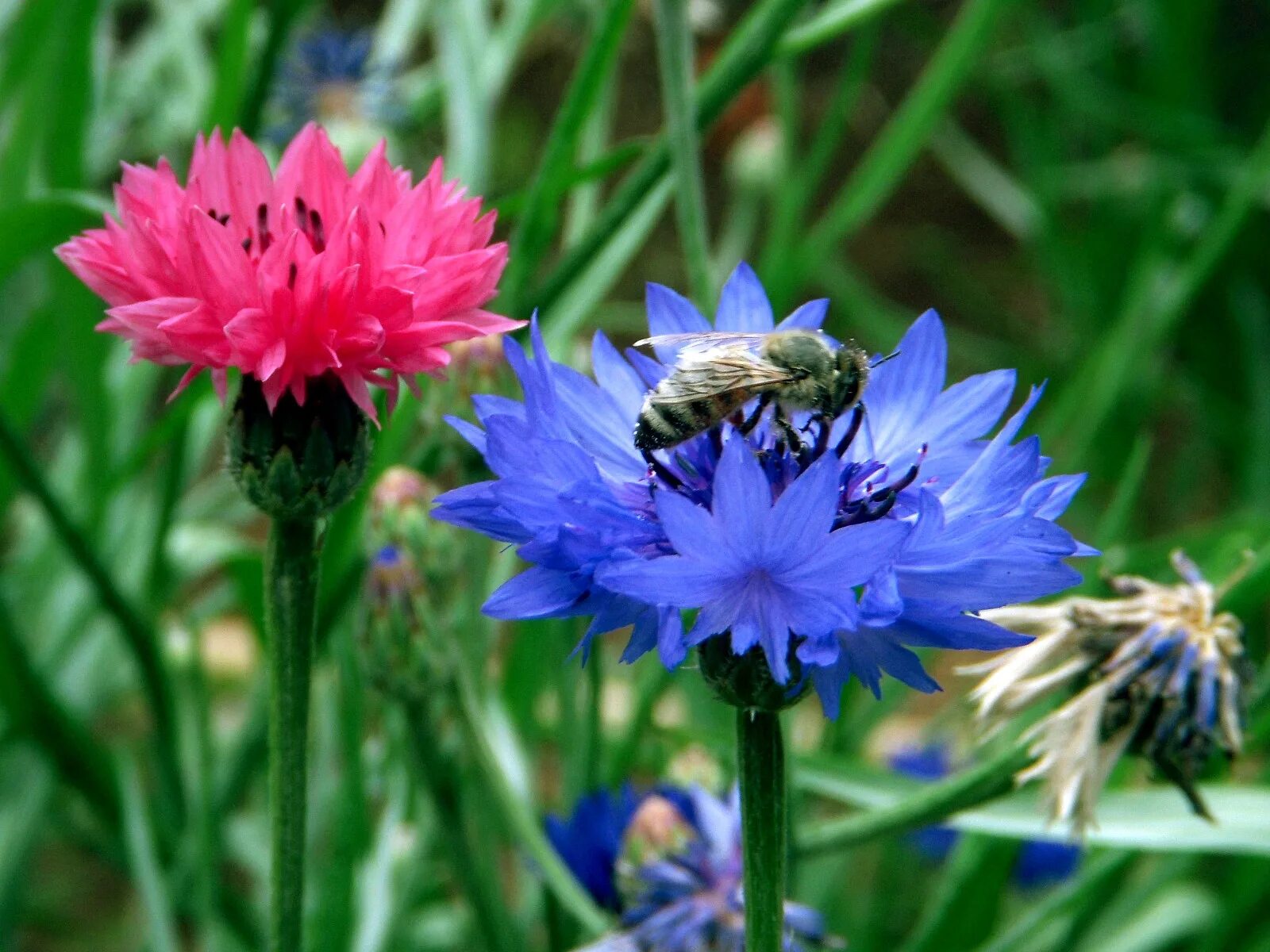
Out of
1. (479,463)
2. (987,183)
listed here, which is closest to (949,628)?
(479,463)

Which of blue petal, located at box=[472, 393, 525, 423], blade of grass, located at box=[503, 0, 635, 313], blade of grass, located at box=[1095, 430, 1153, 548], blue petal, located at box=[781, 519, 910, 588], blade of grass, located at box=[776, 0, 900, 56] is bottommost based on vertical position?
blade of grass, located at box=[1095, 430, 1153, 548]

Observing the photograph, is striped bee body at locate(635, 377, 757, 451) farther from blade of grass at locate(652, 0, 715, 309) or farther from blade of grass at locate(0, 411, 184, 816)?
blade of grass at locate(0, 411, 184, 816)

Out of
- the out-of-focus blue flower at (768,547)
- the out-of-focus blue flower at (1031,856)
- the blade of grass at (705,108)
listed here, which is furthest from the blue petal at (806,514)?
the out-of-focus blue flower at (1031,856)

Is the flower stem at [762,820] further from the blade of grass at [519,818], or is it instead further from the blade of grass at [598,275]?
the blade of grass at [598,275]

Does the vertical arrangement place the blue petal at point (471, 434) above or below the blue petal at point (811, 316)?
below

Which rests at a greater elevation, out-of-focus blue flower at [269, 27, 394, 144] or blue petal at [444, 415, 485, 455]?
out-of-focus blue flower at [269, 27, 394, 144]

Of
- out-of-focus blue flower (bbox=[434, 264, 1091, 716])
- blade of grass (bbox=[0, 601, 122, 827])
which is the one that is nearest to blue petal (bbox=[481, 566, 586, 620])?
out-of-focus blue flower (bbox=[434, 264, 1091, 716])

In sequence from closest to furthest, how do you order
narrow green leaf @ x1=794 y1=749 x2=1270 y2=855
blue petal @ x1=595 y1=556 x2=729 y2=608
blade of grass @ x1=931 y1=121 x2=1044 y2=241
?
1. blue petal @ x1=595 y1=556 x2=729 y2=608
2. narrow green leaf @ x1=794 y1=749 x2=1270 y2=855
3. blade of grass @ x1=931 y1=121 x2=1044 y2=241
